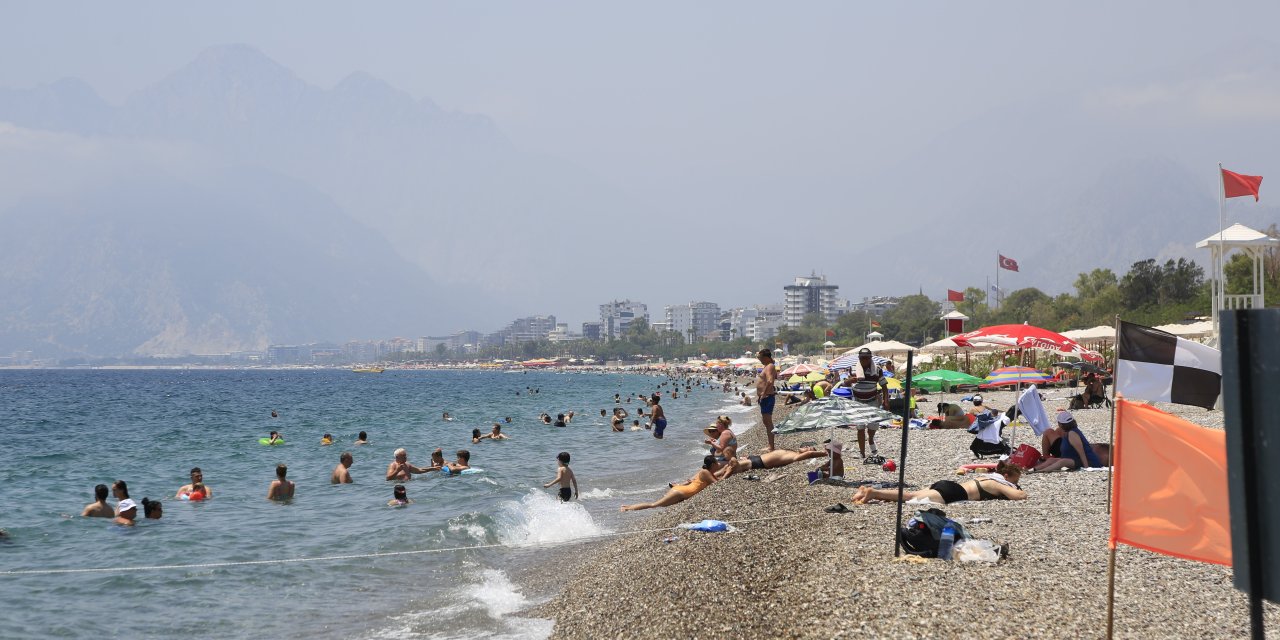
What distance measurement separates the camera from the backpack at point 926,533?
8438 millimetres

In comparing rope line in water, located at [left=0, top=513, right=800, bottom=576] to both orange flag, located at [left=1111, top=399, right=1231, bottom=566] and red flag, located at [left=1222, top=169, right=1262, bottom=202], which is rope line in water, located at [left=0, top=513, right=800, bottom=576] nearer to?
orange flag, located at [left=1111, top=399, right=1231, bottom=566]

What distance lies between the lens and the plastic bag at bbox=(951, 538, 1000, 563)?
8.04 metres

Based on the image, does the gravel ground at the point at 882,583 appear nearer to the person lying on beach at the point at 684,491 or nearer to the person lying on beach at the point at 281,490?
the person lying on beach at the point at 684,491

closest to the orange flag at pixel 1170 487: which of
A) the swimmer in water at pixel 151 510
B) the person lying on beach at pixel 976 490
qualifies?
the person lying on beach at pixel 976 490

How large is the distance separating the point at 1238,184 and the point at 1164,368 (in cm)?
1956

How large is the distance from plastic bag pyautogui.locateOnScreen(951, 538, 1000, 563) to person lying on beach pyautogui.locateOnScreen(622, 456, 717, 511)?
7.98m

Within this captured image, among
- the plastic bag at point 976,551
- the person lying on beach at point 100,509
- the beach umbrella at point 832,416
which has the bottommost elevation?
the person lying on beach at point 100,509

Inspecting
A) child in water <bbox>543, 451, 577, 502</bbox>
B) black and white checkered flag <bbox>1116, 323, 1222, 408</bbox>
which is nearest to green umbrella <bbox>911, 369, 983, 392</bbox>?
child in water <bbox>543, 451, 577, 502</bbox>

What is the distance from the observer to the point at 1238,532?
2738 millimetres

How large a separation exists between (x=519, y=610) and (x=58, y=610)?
4.96 meters

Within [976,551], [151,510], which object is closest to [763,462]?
[976,551]

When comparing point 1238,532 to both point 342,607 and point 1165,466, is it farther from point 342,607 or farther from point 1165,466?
point 342,607

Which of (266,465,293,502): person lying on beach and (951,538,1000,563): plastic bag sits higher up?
(951,538,1000,563): plastic bag

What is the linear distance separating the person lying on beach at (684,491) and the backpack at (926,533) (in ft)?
24.9
